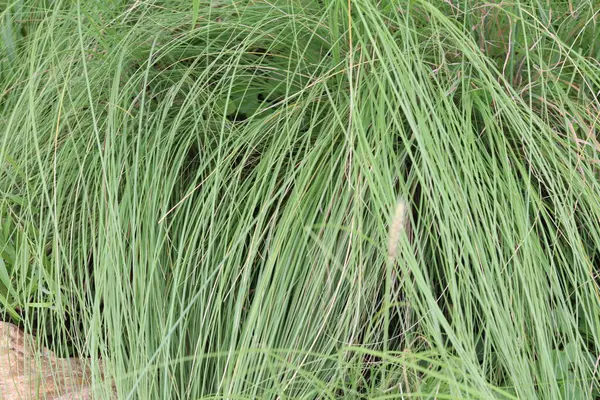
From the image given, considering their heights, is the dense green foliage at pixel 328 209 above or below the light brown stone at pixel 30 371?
above

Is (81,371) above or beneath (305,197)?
beneath

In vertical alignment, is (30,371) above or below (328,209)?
below

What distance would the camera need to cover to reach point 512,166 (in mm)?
1552

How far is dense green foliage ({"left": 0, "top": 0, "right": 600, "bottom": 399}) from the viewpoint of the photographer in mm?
1330

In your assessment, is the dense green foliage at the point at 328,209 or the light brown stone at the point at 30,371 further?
the light brown stone at the point at 30,371

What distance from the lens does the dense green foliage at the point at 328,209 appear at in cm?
133

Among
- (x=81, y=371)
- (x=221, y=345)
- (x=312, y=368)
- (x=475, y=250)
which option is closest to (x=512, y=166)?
(x=475, y=250)

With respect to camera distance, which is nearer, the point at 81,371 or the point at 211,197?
the point at 211,197

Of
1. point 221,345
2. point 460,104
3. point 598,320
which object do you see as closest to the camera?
point 598,320

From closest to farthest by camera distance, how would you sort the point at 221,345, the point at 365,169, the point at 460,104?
the point at 365,169, the point at 221,345, the point at 460,104

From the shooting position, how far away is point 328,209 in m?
1.42

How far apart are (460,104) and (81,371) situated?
1.07 meters

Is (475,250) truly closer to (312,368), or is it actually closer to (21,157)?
(312,368)

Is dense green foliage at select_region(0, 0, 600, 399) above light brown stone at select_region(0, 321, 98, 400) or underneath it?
above
